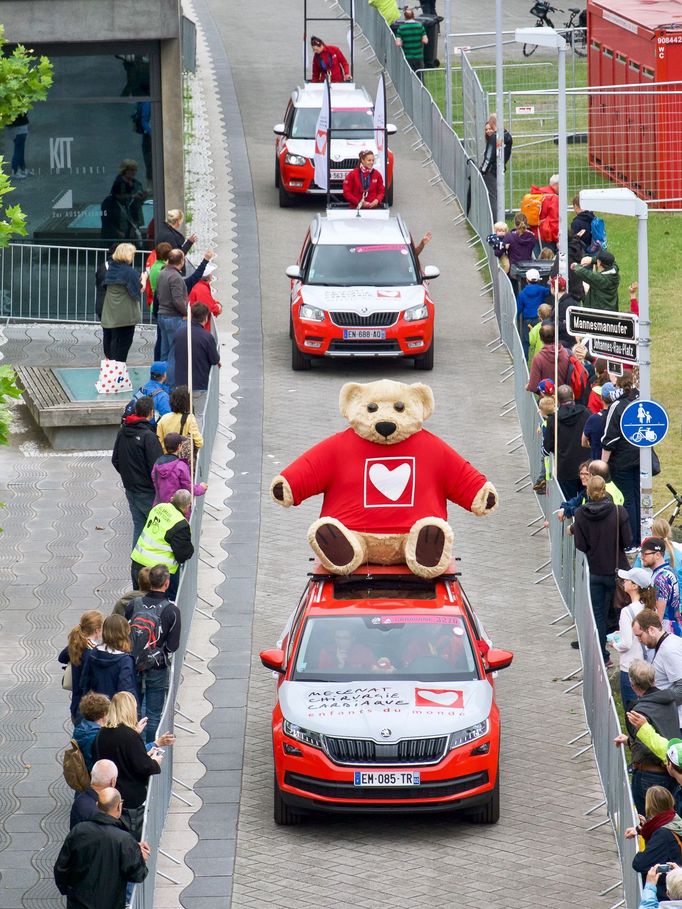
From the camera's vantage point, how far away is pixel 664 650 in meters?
13.5

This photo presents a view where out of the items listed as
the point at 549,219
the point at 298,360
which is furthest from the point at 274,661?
the point at 549,219

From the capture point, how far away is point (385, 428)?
15102mm

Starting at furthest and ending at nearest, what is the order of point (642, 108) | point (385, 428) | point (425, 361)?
point (642, 108)
point (425, 361)
point (385, 428)

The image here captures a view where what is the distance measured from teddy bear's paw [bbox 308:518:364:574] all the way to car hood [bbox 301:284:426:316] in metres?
9.25

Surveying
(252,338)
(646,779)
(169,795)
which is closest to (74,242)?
(252,338)

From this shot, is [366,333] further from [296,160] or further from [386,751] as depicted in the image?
[386,751]

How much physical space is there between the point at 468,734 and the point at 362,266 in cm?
1211

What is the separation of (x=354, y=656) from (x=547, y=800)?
6.02 feet

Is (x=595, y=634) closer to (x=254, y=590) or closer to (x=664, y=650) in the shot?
(x=664, y=650)

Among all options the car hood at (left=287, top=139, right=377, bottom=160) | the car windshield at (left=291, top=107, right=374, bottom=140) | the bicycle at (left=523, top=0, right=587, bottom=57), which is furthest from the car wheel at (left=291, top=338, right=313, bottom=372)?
the bicycle at (left=523, top=0, right=587, bottom=57)

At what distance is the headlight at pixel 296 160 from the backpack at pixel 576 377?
12.5 m

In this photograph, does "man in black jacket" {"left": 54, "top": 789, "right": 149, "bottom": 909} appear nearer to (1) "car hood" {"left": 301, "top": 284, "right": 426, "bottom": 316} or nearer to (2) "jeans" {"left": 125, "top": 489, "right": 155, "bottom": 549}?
(2) "jeans" {"left": 125, "top": 489, "right": 155, "bottom": 549}

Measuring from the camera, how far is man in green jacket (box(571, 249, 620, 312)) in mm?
22562

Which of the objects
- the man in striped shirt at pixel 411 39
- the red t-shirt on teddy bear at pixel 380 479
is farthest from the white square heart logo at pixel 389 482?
the man in striped shirt at pixel 411 39
